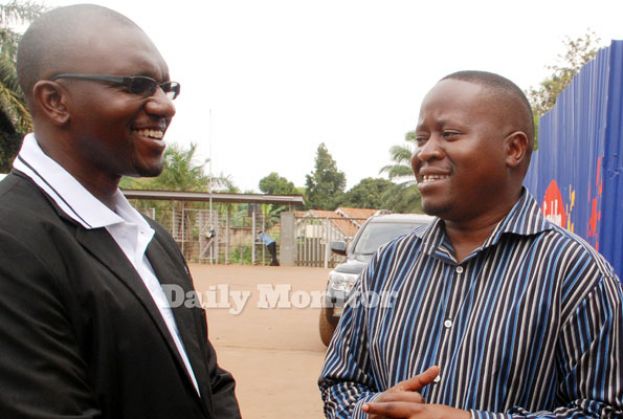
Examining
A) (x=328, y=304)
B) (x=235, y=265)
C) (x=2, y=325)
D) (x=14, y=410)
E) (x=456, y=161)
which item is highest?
(x=456, y=161)

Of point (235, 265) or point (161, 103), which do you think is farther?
point (235, 265)

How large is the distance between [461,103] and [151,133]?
0.83 m

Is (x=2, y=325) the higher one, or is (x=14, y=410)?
(x=2, y=325)

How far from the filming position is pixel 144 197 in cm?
2230

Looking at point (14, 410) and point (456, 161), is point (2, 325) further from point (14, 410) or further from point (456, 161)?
point (456, 161)

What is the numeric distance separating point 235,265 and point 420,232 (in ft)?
69.0

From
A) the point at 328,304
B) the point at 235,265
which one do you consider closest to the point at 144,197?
the point at 235,265

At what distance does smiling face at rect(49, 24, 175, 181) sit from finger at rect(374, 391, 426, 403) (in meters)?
0.85

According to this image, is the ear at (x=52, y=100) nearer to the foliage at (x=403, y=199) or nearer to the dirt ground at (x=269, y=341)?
the dirt ground at (x=269, y=341)

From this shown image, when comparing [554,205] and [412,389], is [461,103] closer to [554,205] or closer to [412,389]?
[412,389]

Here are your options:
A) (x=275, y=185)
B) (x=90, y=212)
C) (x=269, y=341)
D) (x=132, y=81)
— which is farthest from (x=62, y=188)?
(x=275, y=185)

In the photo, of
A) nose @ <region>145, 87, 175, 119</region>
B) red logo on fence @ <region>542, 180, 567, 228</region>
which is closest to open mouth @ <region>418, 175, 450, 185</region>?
nose @ <region>145, 87, 175, 119</region>

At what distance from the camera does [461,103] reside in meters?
1.82

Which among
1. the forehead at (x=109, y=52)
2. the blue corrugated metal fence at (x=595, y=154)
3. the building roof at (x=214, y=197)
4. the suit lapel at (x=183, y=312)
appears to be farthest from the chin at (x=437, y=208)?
the building roof at (x=214, y=197)
